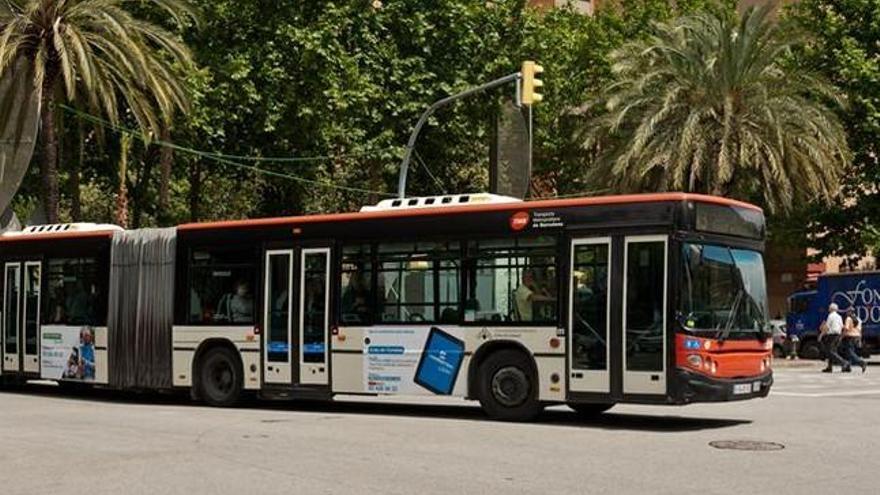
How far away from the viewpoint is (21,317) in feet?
69.2

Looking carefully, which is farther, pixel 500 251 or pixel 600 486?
pixel 500 251

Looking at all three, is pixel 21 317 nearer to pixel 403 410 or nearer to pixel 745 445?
pixel 403 410

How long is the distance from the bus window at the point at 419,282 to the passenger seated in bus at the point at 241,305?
7.66ft

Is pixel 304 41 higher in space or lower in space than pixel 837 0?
lower

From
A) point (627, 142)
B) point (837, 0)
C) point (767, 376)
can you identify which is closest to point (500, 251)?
point (767, 376)

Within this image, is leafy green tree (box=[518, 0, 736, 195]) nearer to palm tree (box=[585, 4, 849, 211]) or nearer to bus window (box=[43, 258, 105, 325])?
palm tree (box=[585, 4, 849, 211])

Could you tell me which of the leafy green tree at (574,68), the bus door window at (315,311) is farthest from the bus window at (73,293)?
the leafy green tree at (574,68)

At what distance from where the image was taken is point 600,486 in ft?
31.4

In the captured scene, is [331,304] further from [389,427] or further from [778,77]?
[778,77]

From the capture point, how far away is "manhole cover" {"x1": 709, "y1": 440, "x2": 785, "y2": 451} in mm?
12156

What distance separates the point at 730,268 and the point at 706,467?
180 inches

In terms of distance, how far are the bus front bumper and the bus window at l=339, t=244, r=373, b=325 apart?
4.66 metres

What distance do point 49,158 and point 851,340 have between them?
803 inches

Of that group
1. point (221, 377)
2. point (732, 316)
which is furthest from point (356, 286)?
point (732, 316)
